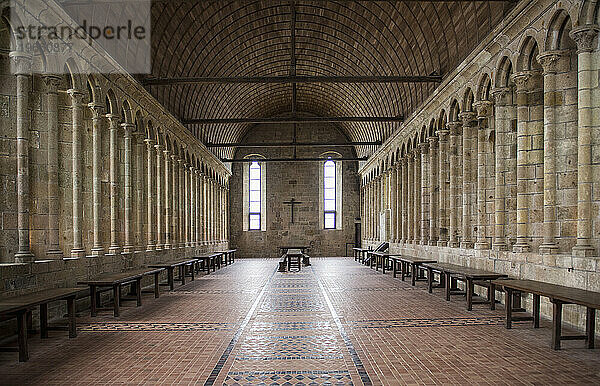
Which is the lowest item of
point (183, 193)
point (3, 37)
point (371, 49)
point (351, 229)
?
point (351, 229)

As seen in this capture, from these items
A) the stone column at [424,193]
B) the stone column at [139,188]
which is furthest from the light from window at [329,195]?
the stone column at [139,188]

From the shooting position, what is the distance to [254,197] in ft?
142

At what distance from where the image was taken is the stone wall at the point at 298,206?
139 ft

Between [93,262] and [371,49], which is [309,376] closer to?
[93,262]

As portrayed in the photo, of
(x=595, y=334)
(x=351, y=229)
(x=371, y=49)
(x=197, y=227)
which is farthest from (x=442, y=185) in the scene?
(x=351, y=229)

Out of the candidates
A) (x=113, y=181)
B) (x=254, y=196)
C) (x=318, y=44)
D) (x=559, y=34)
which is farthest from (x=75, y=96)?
(x=254, y=196)

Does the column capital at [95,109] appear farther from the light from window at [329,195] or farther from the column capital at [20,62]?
the light from window at [329,195]

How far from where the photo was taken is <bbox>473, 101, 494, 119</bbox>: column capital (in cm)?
1527

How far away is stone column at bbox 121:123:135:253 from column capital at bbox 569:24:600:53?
12.3m

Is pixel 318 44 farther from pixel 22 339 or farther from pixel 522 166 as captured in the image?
pixel 22 339

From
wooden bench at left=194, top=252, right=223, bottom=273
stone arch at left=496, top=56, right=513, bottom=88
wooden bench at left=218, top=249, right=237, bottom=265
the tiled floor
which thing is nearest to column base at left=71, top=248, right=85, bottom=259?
the tiled floor

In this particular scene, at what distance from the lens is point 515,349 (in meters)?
8.16

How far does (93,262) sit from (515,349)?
962 centimetres

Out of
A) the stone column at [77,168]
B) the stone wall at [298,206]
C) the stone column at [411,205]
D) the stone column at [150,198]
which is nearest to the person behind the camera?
the stone column at [77,168]
